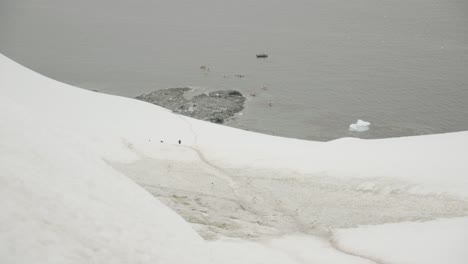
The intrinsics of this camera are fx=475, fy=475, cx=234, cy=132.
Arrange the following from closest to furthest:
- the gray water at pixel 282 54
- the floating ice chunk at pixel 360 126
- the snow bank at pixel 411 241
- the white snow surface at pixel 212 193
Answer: the white snow surface at pixel 212 193, the snow bank at pixel 411 241, the floating ice chunk at pixel 360 126, the gray water at pixel 282 54

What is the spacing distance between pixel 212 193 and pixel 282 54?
5036cm

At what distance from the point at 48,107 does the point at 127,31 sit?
185 ft

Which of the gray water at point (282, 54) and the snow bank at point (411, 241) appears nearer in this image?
the snow bank at point (411, 241)

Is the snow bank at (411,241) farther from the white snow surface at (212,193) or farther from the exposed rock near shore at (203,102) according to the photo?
the exposed rock near shore at (203,102)

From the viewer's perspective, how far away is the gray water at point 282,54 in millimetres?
49500

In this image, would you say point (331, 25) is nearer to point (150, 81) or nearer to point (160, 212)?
point (150, 81)

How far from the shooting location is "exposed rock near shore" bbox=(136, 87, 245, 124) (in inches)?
1882

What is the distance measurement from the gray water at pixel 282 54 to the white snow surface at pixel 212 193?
56.9ft

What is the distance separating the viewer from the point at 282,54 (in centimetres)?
6981

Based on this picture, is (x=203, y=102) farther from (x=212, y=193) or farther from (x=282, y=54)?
(x=212, y=193)

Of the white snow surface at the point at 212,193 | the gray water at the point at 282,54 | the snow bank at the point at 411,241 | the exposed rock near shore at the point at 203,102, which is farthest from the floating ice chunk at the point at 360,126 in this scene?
the snow bank at the point at 411,241

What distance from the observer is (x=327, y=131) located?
45438 mm

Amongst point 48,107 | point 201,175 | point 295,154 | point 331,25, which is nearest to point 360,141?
point 295,154

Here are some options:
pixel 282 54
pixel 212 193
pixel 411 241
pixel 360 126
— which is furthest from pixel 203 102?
pixel 411 241
